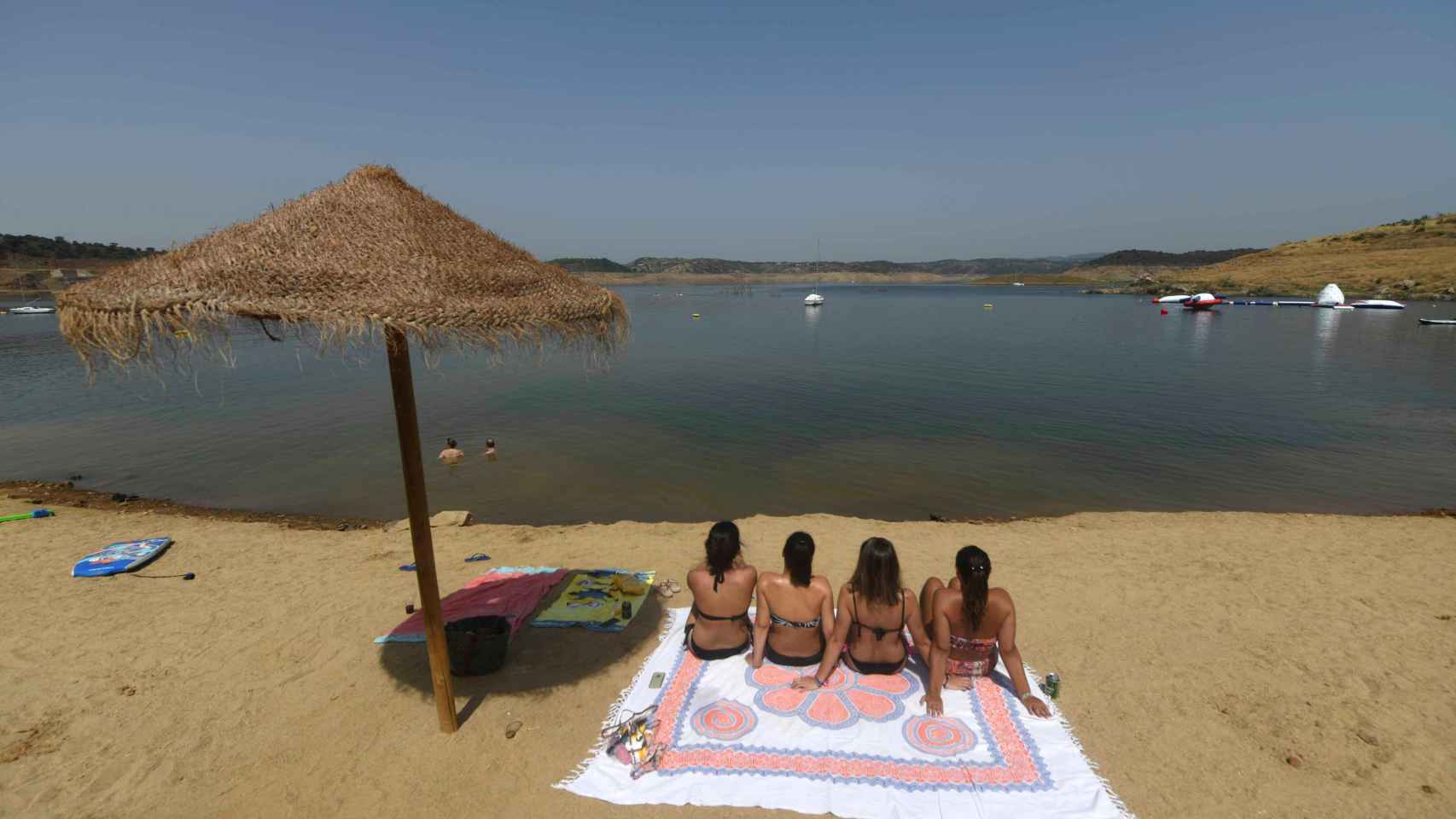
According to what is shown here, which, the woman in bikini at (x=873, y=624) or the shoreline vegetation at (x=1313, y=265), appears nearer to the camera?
the woman in bikini at (x=873, y=624)

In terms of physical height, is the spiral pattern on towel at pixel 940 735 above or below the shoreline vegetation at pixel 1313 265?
below

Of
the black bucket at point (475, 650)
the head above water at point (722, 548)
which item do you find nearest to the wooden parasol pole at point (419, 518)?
the black bucket at point (475, 650)

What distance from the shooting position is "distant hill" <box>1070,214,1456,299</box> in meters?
61.7

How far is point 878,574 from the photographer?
4.45 metres

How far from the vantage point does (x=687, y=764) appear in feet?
13.0

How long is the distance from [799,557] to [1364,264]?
325ft

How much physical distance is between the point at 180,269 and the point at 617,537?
595 centimetres

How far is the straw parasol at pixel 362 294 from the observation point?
3316 mm

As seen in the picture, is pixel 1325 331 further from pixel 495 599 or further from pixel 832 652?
pixel 495 599

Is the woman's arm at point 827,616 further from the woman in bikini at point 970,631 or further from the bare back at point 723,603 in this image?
the woman in bikini at point 970,631

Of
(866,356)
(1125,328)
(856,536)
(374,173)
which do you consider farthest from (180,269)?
(1125,328)

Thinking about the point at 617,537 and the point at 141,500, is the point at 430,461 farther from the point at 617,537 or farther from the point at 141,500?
the point at 617,537

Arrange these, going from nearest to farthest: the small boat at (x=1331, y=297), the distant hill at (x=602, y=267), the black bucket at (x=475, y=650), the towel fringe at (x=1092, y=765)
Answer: the towel fringe at (x=1092, y=765) → the black bucket at (x=475, y=650) → the small boat at (x=1331, y=297) → the distant hill at (x=602, y=267)

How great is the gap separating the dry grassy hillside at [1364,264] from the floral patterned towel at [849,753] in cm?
8649
